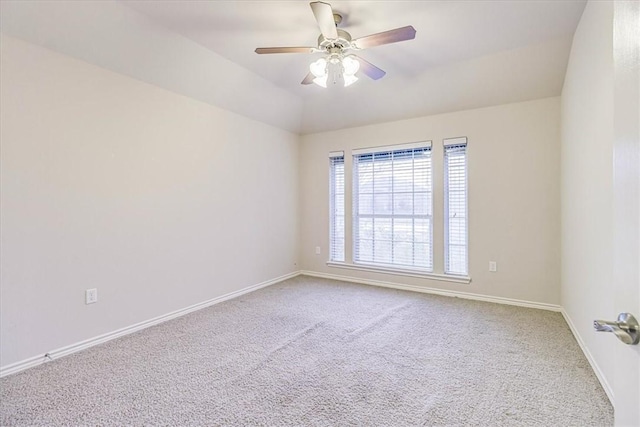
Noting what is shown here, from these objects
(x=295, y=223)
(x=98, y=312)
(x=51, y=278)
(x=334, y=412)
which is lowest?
(x=334, y=412)

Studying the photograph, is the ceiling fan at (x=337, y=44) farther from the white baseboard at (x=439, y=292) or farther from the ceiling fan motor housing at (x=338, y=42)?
the white baseboard at (x=439, y=292)

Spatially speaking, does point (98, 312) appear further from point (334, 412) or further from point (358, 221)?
point (358, 221)

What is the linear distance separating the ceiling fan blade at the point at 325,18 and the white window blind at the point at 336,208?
8.54ft

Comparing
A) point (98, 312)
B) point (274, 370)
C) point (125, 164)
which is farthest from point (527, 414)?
point (125, 164)

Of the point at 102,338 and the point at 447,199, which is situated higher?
the point at 447,199

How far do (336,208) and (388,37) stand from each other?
2.97 metres

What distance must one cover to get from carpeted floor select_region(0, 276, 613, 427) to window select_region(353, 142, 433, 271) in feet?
4.08

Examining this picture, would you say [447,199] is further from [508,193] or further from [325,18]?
[325,18]

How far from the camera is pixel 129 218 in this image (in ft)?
9.34

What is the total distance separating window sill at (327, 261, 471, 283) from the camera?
153 inches

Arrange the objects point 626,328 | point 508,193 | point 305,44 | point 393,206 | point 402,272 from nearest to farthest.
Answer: point 626,328 → point 305,44 → point 508,193 → point 402,272 → point 393,206

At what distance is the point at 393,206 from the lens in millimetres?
4391

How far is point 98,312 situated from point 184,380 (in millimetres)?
1178

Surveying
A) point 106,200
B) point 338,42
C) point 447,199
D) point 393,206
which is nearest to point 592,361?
point 447,199
